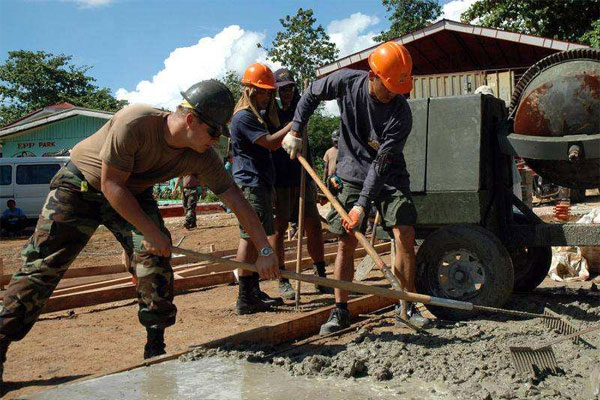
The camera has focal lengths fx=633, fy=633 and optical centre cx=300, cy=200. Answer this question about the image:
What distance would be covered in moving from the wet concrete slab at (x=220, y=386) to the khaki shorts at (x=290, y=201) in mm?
2573

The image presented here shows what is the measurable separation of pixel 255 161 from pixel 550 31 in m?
20.2

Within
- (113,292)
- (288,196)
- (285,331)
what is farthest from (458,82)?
(285,331)

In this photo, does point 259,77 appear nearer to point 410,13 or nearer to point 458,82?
point 458,82

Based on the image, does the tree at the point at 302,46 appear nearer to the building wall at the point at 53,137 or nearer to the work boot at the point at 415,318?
the building wall at the point at 53,137

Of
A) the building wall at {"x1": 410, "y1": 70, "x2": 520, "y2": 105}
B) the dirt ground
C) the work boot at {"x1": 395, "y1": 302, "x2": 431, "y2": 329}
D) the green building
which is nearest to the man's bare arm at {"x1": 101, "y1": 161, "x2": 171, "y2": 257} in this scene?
the dirt ground

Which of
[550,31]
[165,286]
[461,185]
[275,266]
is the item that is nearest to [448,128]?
[461,185]

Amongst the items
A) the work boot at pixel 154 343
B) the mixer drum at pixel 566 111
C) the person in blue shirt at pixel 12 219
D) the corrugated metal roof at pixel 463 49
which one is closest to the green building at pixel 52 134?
the person in blue shirt at pixel 12 219

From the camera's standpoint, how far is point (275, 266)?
370 centimetres

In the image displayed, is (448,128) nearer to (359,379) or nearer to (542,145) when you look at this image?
(542,145)

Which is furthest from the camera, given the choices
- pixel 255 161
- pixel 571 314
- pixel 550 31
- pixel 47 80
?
pixel 47 80

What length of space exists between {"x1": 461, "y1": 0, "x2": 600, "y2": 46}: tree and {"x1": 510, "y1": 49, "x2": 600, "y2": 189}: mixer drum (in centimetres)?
1827

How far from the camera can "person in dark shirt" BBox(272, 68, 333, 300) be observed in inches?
231

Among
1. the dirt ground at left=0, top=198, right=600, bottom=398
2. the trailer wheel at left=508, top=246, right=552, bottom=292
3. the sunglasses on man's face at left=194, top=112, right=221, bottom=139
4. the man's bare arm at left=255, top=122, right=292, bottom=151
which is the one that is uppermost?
the man's bare arm at left=255, top=122, right=292, bottom=151

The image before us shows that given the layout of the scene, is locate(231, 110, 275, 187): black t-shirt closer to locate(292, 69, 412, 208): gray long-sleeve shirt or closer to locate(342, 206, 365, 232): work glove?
locate(292, 69, 412, 208): gray long-sleeve shirt
